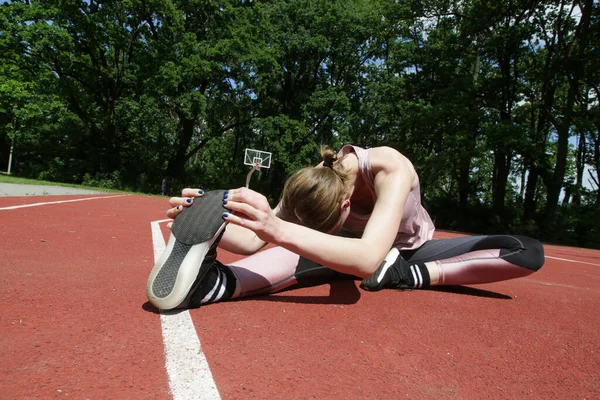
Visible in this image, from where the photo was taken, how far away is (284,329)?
71.0 inches

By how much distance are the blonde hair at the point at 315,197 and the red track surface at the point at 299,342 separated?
1.64 feet

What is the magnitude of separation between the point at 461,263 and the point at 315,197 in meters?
1.37

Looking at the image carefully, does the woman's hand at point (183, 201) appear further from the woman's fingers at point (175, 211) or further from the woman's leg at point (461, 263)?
the woman's leg at point (461, 263)

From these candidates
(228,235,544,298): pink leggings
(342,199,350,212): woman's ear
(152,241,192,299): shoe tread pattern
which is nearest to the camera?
(152,241,192,299): shoe tread pattern

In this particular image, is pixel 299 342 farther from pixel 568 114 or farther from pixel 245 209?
pixel 568 114

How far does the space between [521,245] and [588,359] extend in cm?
96

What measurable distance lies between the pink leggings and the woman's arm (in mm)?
629

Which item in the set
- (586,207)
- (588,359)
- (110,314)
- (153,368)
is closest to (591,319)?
(588,359)

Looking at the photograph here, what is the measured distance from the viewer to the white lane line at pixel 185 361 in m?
1.20

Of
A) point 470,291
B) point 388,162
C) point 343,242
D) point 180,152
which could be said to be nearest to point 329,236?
point 343,242

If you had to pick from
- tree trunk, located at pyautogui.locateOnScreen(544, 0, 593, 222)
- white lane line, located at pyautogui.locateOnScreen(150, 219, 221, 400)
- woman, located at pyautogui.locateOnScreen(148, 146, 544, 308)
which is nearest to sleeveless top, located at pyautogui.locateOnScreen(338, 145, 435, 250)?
woman, located at pyautogui.locateOnScreen(148, 146, 544, 308)

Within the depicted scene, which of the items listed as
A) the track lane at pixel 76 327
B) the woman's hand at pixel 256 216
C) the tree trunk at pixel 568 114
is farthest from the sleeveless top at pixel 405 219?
the tree trunk at pixel 568 114

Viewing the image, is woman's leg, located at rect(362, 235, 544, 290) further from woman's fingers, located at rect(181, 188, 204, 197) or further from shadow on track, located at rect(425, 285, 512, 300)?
woman's fingers, located at rect(181, 188, 204, 197)

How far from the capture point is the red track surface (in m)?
1.29
